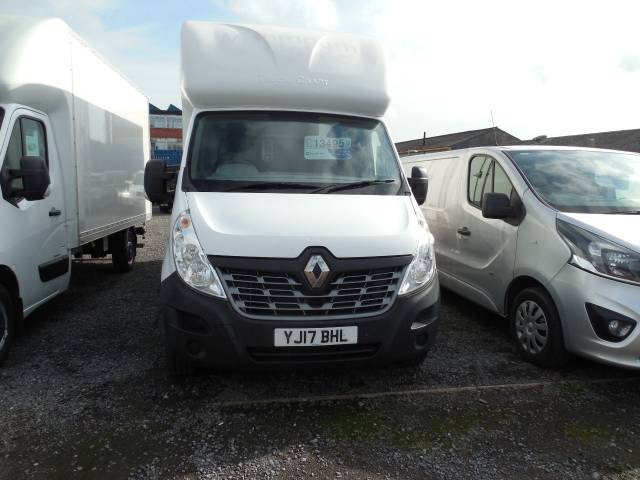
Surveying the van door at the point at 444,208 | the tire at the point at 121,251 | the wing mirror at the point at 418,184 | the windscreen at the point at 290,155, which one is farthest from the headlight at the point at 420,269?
the tire at the point at 121,251

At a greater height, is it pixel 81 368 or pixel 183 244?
pixel 183 244

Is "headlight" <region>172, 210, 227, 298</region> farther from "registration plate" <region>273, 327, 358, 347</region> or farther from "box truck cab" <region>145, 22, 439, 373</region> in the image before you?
"registration plate" <region>273, 327, 358, 347</region>

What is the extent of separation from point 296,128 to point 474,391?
8.42 feet

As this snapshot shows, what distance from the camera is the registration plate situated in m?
2.96

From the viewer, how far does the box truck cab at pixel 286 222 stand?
2.99m

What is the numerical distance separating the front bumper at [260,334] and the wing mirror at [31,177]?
1749 mm

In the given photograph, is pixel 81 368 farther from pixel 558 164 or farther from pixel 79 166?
pixel 558 164

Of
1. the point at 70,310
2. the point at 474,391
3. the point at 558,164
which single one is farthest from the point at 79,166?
the point at 558,164

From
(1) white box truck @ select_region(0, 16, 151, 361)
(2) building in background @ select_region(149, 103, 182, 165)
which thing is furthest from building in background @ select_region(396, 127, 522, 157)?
(1) white box truck @ select_region(0, 16, 151, 361)

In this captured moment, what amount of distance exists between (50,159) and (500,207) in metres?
4.45

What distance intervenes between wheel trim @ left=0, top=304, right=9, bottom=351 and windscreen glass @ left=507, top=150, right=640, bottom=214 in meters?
4.66

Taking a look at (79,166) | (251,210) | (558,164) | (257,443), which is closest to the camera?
(257,443)

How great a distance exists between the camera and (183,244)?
3.09m

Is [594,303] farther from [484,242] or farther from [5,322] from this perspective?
[5,322]
